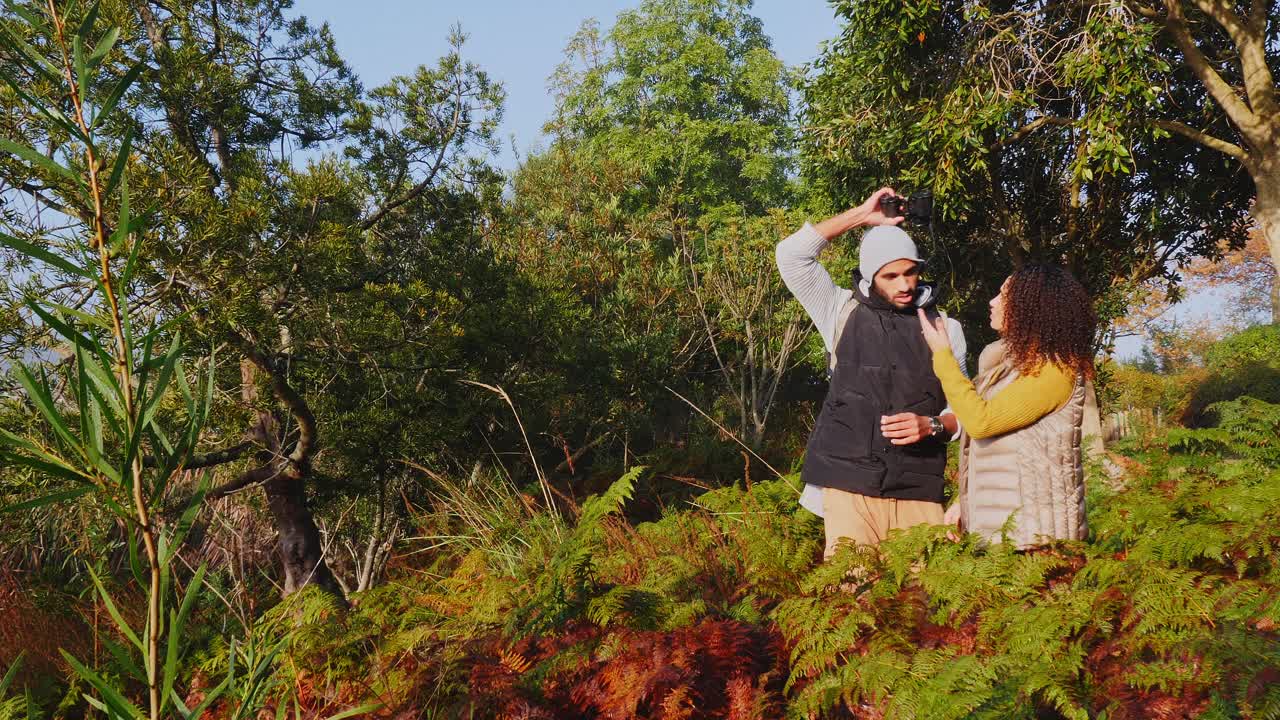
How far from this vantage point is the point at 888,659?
2543mm

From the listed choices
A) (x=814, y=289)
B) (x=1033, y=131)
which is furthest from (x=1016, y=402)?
(x=1033, y=131)

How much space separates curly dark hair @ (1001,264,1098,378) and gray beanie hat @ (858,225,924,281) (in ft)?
1.37

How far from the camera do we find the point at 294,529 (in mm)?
7008

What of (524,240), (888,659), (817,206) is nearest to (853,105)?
(817,206)

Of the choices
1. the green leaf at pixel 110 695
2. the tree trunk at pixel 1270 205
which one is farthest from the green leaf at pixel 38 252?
the tree trunk at pixel 1270 205

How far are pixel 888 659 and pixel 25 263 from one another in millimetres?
5237

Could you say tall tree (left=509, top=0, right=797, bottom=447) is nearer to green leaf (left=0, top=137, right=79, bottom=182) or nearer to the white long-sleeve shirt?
the white long-sleeve shirt

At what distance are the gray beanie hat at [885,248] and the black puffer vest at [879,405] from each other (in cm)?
13

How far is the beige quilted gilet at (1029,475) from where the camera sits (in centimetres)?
297

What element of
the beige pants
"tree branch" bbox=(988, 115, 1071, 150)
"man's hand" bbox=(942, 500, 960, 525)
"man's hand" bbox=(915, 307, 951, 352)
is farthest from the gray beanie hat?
"tree branch" bbox=(988, 115, 1071, 150)

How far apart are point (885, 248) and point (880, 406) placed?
2.03 feet

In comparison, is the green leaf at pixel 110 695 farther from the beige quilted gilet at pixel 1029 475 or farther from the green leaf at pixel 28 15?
the beige quilted gilet at pixel 1029 475

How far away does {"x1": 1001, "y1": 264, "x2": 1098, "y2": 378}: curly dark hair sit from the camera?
297 cm

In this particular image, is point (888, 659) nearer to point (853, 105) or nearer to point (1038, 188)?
point (853, 105)
